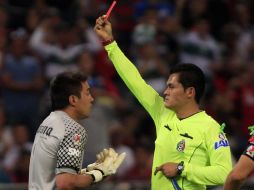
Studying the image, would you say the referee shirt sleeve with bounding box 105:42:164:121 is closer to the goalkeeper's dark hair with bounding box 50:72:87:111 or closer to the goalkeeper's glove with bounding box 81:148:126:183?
the goalkeeper's glove with bounding box 81:148:126:183

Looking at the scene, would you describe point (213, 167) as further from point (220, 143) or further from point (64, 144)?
point (64, 144)

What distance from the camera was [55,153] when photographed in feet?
22.5

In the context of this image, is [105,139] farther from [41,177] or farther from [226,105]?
[41,177]

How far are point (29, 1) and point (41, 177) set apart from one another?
23.5 ft

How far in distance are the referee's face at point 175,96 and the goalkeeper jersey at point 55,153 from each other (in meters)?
0.90

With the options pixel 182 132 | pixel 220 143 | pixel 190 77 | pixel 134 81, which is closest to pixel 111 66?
pixel 134 81

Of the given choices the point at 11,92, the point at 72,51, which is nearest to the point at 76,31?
the point at 72,51

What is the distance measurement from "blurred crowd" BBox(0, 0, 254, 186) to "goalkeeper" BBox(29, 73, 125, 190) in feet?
12.8

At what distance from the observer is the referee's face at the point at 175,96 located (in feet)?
24.5

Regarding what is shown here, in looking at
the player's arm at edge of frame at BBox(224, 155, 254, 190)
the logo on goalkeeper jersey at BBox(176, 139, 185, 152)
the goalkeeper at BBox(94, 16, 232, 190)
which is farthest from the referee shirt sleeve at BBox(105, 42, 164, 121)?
the player's arm at edge of frame at BBox(224, 155, 254, 190)

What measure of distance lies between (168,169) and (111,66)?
6266 millimetres

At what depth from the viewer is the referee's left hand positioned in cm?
715

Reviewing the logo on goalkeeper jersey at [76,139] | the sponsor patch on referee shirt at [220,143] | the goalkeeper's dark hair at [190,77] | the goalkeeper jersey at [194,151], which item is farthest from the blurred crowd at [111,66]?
the sponsor patch on referee shirt at [220,143]

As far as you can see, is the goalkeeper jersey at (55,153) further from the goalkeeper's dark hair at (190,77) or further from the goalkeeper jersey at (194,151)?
the goalkeeper's dark hair at (190,77)
